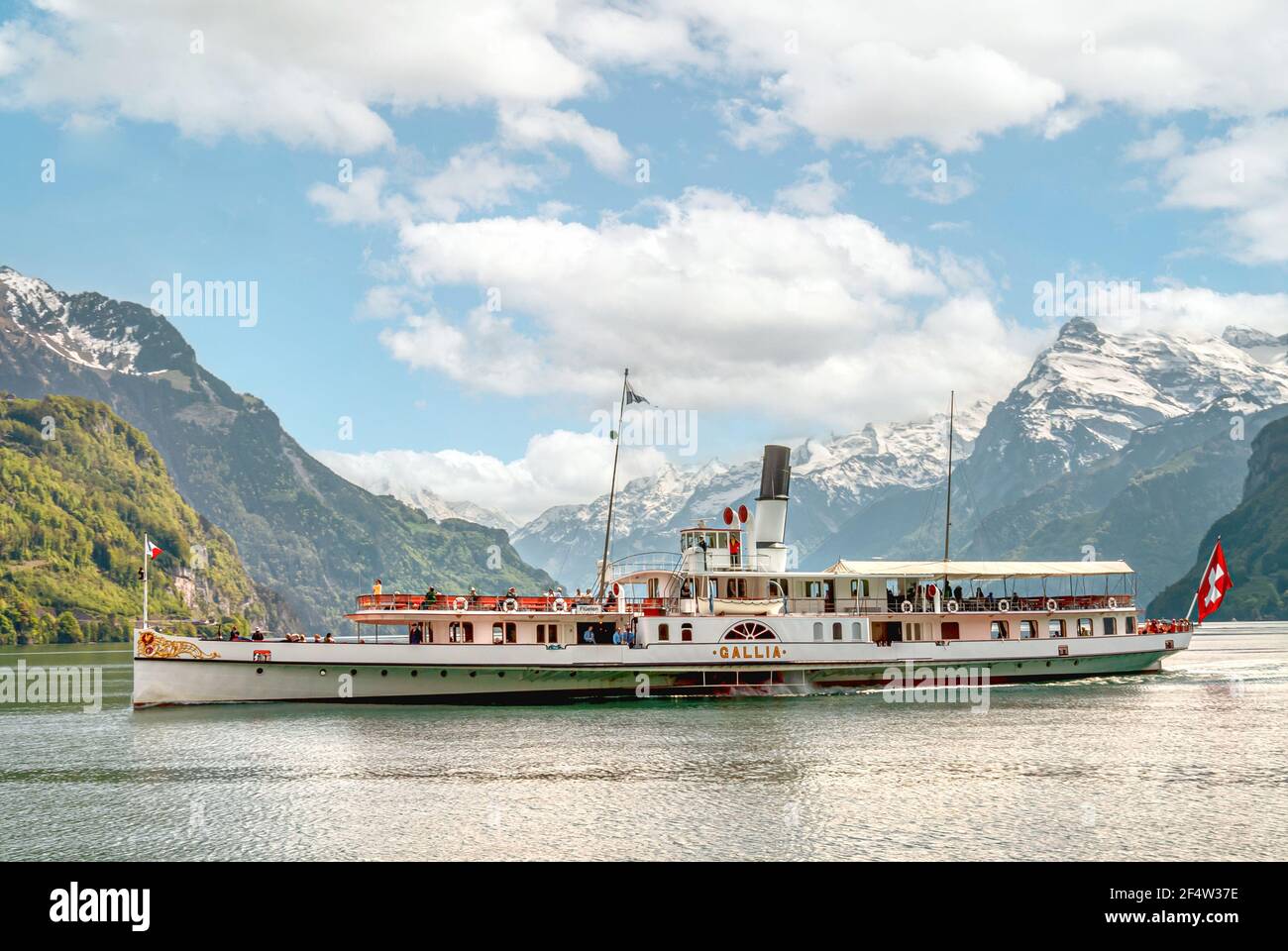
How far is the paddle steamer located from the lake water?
1.53m

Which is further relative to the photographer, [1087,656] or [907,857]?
[1087,656]

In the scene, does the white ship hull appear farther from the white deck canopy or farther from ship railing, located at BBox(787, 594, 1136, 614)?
the white deck canopy

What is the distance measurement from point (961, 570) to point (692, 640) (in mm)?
15081

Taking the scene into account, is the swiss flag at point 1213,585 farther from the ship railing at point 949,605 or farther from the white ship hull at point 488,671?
the white ship hull at point 488,671

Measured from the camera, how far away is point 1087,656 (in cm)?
6419

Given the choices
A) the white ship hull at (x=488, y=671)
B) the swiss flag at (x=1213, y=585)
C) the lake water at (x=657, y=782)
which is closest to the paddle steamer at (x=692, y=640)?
the white ship hull at (x=488, y=671)

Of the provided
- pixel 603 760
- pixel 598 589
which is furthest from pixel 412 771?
pixel 598 589

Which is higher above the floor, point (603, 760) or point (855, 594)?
point (855, 594)

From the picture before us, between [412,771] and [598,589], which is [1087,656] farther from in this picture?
[412,771]

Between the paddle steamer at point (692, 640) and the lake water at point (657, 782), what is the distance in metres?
1.53

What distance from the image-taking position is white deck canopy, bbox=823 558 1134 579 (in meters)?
59.4

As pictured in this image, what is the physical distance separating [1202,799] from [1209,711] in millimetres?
23717

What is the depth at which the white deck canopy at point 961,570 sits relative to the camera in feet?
195

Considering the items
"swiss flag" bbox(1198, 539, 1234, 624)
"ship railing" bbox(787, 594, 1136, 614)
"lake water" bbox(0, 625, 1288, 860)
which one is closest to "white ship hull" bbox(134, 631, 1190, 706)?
"lake water" bbox(0, 625, 1288, 860)
